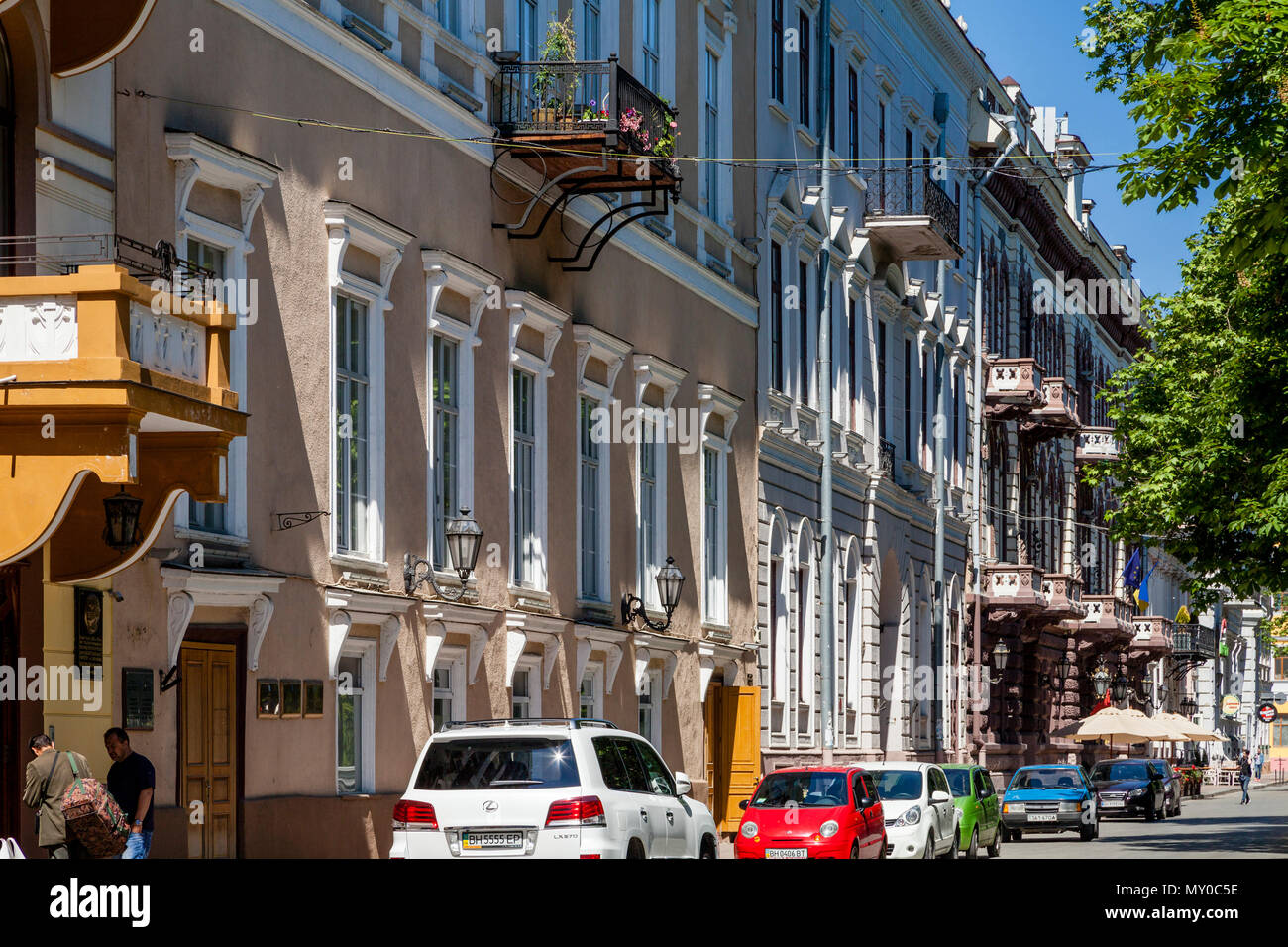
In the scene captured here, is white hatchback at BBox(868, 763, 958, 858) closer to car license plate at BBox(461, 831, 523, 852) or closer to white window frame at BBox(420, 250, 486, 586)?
white window frame at BBox(420, 250, 486, 586)

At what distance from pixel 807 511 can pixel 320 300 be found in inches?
763

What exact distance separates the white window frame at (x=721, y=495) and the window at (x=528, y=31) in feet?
25.0

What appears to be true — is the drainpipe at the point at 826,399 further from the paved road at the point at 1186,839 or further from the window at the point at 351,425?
the window at the point at 351,425

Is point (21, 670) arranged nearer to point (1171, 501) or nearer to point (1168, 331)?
point (1171, 501)

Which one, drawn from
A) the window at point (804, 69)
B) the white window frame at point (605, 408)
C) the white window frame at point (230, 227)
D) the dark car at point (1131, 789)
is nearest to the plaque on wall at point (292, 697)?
the white window frame at point (230, 227)

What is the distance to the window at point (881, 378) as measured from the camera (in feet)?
139

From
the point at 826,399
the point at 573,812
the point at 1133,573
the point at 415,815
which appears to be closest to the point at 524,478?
the point at 415,815

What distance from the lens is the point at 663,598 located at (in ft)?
92.4

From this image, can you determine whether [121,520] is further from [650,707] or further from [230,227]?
[650,707]

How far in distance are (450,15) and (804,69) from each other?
52.3ft

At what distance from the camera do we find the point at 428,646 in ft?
69.9

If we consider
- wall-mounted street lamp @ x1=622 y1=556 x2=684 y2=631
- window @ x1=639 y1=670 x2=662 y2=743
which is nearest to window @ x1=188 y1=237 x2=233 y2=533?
wall-mounted street lamp @ x1=622 y1=556 x2=684 y2=631

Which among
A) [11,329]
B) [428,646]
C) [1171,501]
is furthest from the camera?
[1171,501]

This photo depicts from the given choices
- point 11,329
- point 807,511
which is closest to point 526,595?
point 11,329
